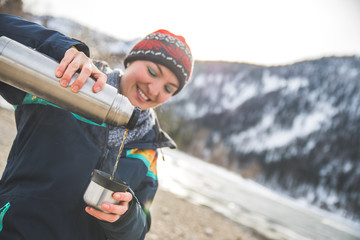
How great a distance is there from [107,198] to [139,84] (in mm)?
1135

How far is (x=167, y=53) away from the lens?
206 centimetres

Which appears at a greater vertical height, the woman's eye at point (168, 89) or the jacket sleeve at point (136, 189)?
the woman's eye at point (168, 89)

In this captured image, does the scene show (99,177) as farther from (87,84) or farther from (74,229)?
(74,229)

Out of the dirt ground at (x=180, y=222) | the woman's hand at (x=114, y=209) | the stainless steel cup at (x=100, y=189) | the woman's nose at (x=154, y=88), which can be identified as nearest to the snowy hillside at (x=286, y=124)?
the dirt ground at (x=180, y=222)

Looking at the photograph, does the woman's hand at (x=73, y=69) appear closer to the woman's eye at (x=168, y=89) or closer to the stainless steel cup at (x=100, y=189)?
the stainless steel cup at (x=100, y=189)

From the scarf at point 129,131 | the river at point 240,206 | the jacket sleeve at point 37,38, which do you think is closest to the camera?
the jacket sleeve at point 37,38

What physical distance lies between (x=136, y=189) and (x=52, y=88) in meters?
1.03

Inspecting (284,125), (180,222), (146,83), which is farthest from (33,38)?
(284,125)

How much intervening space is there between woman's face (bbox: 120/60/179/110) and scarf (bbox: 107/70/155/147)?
0.08m

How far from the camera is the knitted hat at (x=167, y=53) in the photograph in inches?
79.4

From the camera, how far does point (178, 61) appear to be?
211cm

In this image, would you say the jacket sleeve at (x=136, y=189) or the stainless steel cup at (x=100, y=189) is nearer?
the stainless steel cup at (x=100, y=189)

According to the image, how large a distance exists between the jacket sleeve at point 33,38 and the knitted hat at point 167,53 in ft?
2.69

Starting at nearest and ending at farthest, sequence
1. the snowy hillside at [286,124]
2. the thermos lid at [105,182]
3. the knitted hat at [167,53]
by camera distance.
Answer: the thermos lid at [105,182]
the knitted hat at [167,53]
the snowy hillside at [286,124]
